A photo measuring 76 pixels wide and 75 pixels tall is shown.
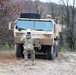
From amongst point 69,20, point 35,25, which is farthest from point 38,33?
point 69,20

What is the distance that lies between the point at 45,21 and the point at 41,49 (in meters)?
1.82

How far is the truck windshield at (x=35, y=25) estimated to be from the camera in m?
21.1

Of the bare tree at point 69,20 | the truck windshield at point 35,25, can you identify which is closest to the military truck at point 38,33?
the truck windshield at point 35,25

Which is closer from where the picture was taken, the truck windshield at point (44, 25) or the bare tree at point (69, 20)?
the truck windshield at point (44, 25)

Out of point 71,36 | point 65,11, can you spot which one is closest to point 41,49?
point 71,36

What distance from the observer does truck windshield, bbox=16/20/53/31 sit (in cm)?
2111

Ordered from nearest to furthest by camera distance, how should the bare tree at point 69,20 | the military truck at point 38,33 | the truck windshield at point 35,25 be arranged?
the military truck at point 38,33 → the truck windshield at point 35,25 → the bare tree at point 69,20

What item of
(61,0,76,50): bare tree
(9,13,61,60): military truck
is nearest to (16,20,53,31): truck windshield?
(9,13,61,60): military truck

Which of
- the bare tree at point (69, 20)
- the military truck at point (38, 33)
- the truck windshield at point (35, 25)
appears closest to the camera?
the military truck at point (38, 33)

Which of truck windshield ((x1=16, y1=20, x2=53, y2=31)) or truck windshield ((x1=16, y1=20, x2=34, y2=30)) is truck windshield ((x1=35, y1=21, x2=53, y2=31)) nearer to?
truck windshield ((x1=16, y1=20, x2=53, y2=31))

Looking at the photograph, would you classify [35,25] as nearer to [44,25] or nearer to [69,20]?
[44,25]

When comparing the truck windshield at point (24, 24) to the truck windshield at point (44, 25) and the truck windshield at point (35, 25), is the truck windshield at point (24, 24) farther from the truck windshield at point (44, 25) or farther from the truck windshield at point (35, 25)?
the truck windshield at point (44, 25)

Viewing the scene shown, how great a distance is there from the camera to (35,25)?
21.3 m

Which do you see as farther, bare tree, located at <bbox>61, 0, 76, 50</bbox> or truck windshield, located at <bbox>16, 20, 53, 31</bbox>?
bare tree, located at <bbox>61, 0, 76, 50</bbox>
